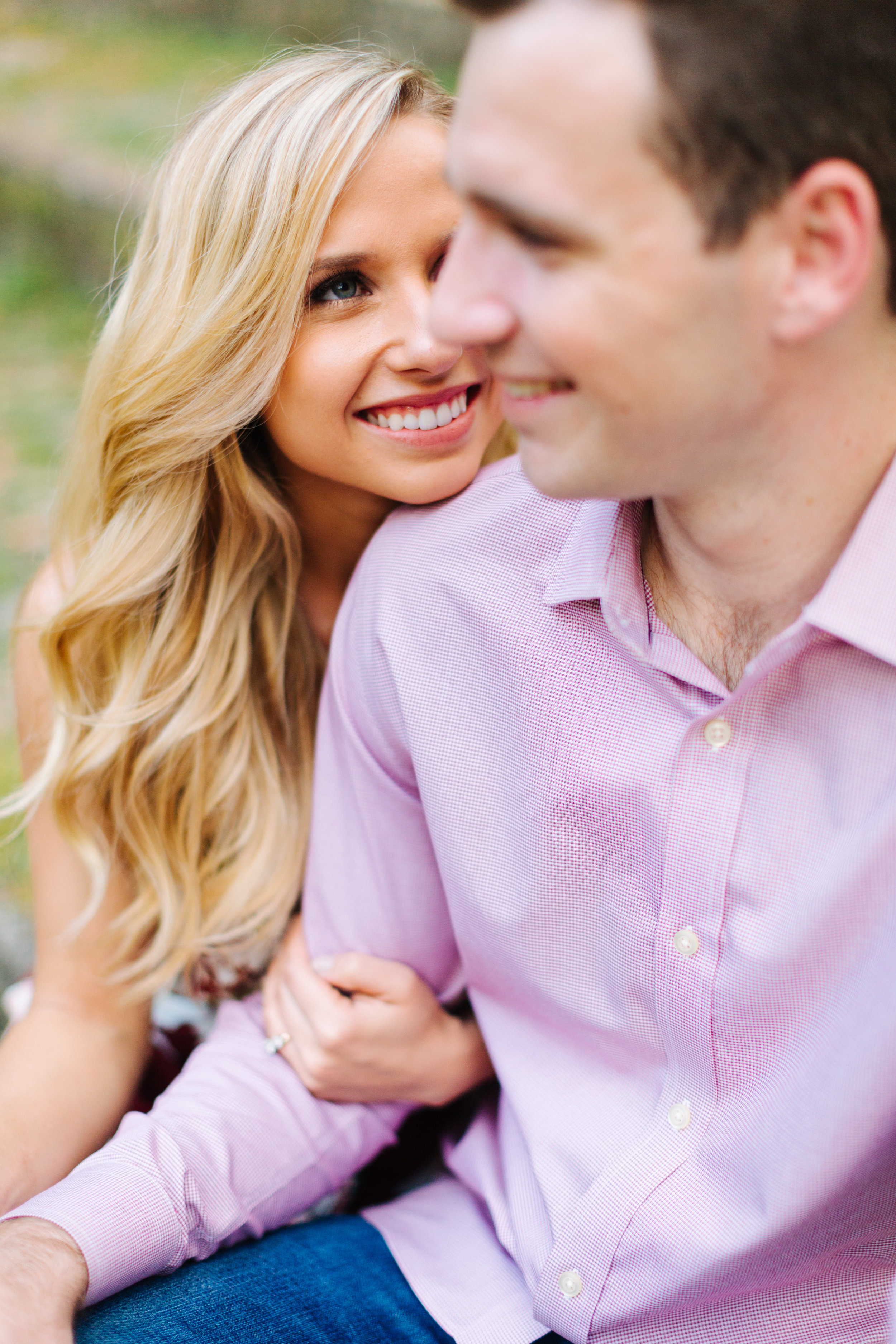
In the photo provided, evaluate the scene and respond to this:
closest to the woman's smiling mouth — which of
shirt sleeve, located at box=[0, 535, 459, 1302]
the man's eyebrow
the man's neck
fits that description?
shirt sleeve, located at box=[0, 535, 459, 1302]

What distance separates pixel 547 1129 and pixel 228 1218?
0.49 metres

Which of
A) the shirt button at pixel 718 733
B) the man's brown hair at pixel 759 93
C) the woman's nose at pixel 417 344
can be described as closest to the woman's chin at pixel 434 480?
the woman's nose at pixel 417 344

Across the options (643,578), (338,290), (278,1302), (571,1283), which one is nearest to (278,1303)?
(278,1302)

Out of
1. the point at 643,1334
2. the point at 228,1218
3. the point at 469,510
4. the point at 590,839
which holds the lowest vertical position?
the point at 228,1218

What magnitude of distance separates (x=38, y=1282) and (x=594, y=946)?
2.70 feet

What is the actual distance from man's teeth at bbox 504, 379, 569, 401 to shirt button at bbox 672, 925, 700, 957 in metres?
0.65

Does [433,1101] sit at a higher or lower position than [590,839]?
lower

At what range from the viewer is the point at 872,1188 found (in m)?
1.52

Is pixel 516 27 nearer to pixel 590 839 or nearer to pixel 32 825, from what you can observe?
pixel 590 839

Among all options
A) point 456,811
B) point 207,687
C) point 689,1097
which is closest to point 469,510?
point 456,811

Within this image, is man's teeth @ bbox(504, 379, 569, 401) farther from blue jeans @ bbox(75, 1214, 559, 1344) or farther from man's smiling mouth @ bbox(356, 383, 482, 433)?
blue jeans @ bbox(75, 1214, 559, 1344)

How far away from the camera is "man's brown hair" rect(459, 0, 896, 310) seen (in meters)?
1.18

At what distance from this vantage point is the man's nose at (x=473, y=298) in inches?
53.1

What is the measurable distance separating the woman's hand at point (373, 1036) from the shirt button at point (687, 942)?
591mm
